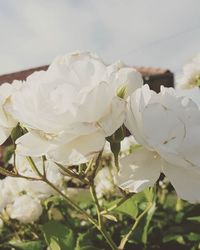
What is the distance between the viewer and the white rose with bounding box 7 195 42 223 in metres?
1.33

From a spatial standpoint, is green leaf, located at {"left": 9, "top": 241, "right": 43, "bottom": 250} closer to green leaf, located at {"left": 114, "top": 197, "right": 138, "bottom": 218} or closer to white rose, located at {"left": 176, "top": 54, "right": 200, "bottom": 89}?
green leaf, located at {"left": 114, "top": 197, "right": 138, "bottom": 218}

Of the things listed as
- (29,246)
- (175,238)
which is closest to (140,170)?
(29,246)

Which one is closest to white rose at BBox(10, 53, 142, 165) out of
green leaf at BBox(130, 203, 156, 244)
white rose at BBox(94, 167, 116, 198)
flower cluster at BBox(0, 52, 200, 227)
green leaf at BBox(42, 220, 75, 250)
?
flower cluster at BBox(0, 52, 200, 227)

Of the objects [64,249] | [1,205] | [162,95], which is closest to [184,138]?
[162,95]

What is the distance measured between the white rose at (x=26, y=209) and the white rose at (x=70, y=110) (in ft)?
2.16

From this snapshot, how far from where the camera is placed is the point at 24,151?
0.69m

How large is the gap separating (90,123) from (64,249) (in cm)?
52

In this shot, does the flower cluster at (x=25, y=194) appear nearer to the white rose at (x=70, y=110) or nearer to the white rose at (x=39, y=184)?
the white rose at (x=39, y=184)

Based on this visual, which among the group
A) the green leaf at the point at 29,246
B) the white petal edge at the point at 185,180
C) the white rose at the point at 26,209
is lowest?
the green leaf at the point at 29,246

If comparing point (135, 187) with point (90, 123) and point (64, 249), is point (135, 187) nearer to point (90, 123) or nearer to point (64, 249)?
point (90, 123)

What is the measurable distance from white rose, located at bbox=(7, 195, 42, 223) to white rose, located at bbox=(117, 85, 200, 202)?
25.8 inches

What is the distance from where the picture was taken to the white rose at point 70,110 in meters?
0.64

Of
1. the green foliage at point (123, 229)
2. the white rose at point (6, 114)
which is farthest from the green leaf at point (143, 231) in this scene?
the white rose at point (6, 114)

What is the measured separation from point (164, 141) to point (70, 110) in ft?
0.40
